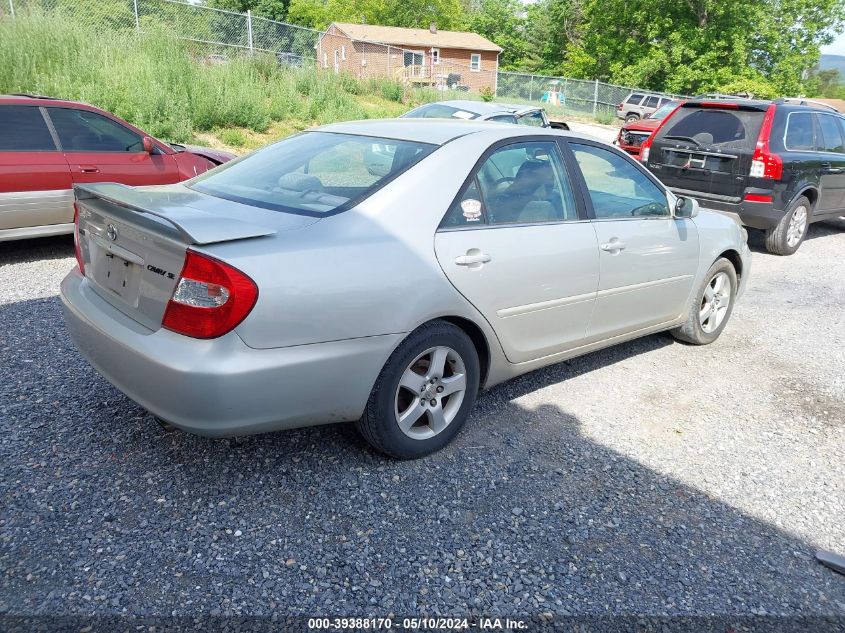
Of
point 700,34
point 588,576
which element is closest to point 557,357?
point 588,576

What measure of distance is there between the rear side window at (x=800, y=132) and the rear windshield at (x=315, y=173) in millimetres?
6842

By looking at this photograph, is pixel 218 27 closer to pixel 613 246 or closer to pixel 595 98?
pixel 613 246

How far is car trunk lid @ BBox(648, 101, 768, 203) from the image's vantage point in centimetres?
832

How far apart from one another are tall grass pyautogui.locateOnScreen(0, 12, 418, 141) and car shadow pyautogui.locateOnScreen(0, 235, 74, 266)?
5.12 meters

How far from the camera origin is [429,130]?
3807 mm

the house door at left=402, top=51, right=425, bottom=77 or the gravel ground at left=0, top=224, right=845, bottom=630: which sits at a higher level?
the house door at left=402, top=51, right=425, bottom=77

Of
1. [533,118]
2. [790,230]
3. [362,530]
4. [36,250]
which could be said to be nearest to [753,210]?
[790,230]

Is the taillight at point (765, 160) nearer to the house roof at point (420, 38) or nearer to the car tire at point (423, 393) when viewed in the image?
the car tire at point (423, 393)

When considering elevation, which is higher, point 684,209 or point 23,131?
point 23,131

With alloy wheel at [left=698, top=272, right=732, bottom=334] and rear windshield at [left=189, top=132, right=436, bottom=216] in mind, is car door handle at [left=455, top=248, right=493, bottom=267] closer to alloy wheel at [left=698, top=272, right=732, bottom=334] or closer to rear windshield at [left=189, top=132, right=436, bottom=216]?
rear windshield at [left=189, top=132, right=436, bottom=216]

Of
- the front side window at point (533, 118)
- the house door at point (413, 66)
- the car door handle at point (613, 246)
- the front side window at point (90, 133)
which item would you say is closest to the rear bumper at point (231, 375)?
the car door handle at point (613, 246)

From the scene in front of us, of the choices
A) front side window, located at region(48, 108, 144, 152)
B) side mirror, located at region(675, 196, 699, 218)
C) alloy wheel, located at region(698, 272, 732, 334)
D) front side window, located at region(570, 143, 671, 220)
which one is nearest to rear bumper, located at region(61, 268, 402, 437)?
front side window, located at region(570, 143, 671, 220)

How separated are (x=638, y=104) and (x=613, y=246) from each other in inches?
1281

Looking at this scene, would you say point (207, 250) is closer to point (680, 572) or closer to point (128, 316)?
point (128, 316)
